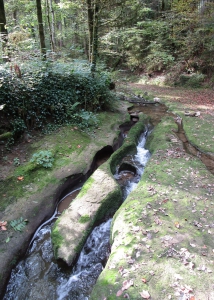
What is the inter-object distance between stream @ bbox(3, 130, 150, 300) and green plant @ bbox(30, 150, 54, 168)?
1.95 m

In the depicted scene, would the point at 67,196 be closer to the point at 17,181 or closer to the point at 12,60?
the point at 17,181

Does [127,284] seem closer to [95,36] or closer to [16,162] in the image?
[16,162]

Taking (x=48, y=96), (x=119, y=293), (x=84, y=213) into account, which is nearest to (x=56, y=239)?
(x=84, y=213)

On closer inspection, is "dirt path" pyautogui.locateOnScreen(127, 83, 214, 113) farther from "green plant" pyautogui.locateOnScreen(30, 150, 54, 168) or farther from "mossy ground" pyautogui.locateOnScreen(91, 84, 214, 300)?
"green plant" pyautogui.locateOnScreen(30, 150, 54, 168)

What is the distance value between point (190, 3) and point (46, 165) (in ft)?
72.1

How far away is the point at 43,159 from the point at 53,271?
3.53 metres

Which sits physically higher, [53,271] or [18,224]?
[18,224]

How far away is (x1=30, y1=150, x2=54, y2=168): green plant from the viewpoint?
6961 millimetres

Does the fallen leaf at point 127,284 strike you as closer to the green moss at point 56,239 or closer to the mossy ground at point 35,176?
the green moss at point 56,239

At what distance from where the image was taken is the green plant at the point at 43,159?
6.96m

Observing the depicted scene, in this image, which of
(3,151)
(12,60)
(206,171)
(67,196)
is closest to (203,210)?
(206,171)

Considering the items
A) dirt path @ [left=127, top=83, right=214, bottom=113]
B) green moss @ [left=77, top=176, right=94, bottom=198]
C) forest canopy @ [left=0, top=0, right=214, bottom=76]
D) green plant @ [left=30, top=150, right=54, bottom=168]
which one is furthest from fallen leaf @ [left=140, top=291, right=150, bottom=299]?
dirt path @ [left=127, top=83, right=214, bottom=113]

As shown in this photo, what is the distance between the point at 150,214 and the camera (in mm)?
5062

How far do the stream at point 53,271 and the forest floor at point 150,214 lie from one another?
322 mm
